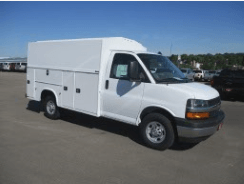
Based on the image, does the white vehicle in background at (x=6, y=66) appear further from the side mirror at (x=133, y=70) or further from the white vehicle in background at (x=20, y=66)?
the side mirror at (x=133, y=70)

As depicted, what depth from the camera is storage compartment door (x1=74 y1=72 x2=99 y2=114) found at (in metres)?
5.66

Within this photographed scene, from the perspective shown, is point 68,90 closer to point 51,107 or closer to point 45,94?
point 51,107

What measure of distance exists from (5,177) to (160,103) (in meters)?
3.05

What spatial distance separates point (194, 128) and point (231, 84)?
846cm

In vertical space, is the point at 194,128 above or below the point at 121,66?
below

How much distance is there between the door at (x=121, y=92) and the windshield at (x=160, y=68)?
1.01 ft

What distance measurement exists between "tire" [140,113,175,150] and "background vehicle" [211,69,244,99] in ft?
27.3

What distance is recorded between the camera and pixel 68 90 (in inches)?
249

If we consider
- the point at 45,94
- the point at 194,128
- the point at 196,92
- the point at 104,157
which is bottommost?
the point at 104,157

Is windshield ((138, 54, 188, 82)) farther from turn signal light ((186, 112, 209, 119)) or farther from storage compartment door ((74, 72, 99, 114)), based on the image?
storage compartment door ((74, 72, 99, 114))

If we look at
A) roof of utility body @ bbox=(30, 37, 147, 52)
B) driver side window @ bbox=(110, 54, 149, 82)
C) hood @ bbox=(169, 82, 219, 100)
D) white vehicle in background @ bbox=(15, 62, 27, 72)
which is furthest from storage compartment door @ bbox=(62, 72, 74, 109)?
white vehicle in background @ bbox=(15, 62, 27, 72)

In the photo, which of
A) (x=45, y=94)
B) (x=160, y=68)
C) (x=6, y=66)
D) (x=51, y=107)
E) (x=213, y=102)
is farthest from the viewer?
(x=6, y=66)

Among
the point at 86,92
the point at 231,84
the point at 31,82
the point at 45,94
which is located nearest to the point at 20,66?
the point at 31,82

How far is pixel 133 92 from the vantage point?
509 cm
